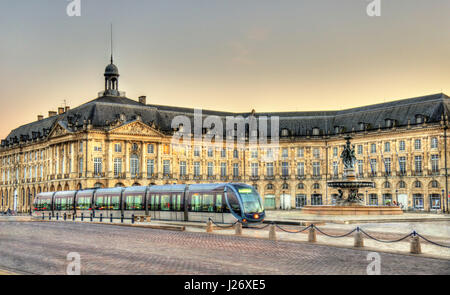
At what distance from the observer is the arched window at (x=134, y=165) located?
88525 millimetres

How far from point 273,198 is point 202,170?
503 inches

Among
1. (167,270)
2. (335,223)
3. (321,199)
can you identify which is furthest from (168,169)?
(167,270)

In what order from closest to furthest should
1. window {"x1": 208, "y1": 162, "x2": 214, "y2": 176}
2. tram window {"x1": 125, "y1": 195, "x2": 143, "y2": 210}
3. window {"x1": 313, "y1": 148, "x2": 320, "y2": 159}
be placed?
tram window {"x1": 125, "y1": 195, "x2": 143, "y2": 210}
window {"x1": 313, "y1": 148, "x2": 320, "y2": 159}
window {"x1": 208, "y1": 162, "x2": 214, "y2": 176}

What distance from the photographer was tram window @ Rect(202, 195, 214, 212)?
137ft

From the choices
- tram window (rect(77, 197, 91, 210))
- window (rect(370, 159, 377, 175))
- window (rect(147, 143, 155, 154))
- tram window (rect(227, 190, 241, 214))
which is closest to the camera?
tram window (rect(227, 190, 241, 214))

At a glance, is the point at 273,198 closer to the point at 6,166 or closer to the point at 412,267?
the point at 6,166

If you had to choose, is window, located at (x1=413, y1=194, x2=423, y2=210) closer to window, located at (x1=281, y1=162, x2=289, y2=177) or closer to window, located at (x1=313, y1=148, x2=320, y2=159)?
window, located at (x1=313, y1=148, x2=320, y2=159)

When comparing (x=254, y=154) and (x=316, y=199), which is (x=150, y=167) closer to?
(x=254, y=154)

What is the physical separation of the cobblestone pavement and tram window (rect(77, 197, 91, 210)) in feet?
94.4

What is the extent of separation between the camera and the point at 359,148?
8969 cm

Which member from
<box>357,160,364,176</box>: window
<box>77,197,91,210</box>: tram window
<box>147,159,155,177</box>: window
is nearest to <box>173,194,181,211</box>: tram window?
<box>77,197,91,210</box>: tram window

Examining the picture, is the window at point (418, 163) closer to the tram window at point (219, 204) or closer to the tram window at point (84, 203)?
the tram window at point (84, 203)

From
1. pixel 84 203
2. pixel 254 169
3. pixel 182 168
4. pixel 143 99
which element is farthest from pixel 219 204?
pixel 143 99
